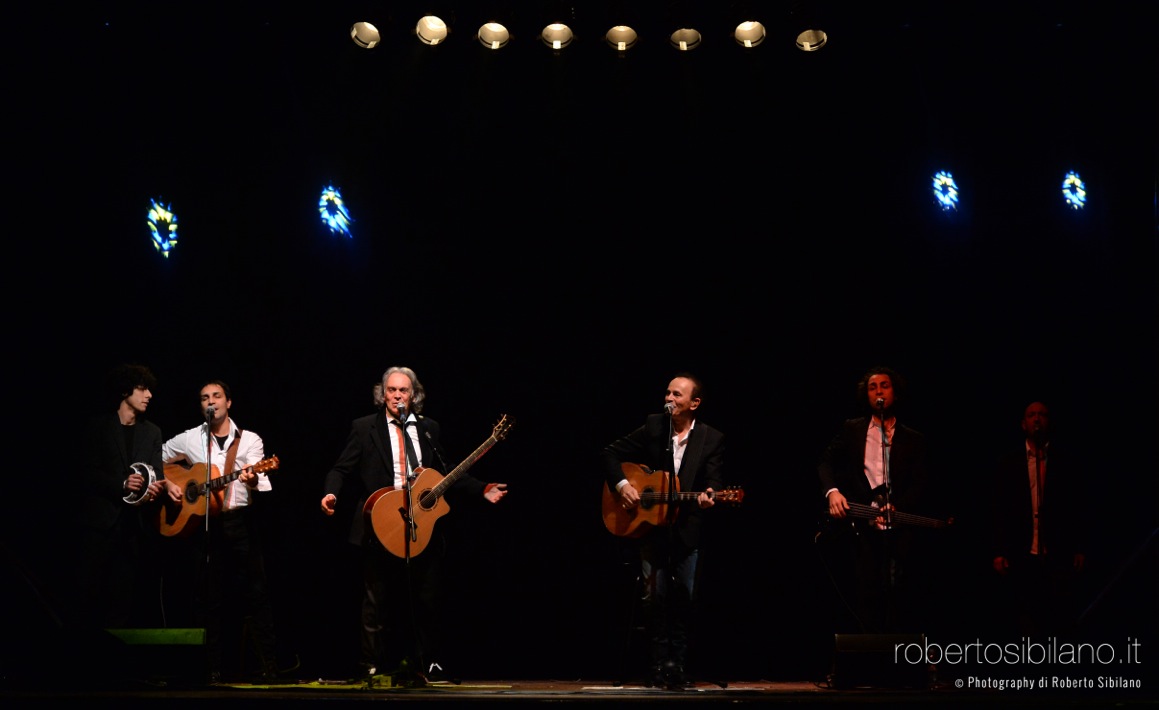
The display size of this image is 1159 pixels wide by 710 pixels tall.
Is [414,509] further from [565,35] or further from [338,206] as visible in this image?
[565,35]

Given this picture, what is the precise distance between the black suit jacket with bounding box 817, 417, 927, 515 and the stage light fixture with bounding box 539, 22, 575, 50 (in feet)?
11.4

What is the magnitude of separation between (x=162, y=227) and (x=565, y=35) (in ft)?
12.3

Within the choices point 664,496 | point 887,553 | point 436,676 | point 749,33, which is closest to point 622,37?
point 749,33

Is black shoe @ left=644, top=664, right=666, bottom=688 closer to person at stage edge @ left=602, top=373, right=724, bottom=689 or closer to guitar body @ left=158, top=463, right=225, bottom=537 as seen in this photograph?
person at stage edge @ left=602, top=373, right=724, bottom=689

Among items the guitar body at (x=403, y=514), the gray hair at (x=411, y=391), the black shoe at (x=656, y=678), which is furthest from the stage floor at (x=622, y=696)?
Result: the gray hair at (x=411, y=391)

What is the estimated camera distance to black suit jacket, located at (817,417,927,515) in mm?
6590

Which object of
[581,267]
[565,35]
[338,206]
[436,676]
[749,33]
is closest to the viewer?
[436,676]

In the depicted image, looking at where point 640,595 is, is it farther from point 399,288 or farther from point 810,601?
point 399,288

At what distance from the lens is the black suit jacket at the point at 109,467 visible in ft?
23.3

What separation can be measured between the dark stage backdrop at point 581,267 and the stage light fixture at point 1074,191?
106 mm

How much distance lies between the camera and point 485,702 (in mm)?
5152

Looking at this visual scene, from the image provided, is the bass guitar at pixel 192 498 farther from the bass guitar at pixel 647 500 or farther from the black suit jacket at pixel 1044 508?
the black suit jacket at pixel 1044 508

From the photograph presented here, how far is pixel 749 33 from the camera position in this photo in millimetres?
7758

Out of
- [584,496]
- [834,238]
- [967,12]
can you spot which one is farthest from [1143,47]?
[584,496]
